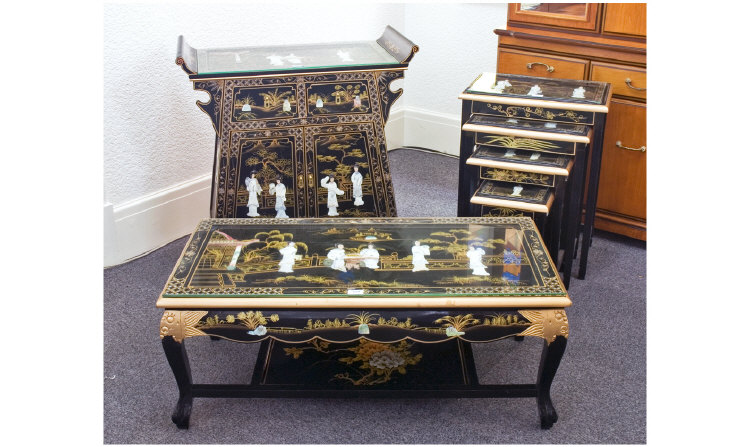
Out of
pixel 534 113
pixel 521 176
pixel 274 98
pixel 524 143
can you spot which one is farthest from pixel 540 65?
pixel 274 98

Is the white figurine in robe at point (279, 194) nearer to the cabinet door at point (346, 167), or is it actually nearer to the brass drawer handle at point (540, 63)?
the cabinet door at point (346, 167)

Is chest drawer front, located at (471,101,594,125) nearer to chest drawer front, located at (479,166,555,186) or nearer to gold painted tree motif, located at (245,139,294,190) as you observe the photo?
chest drawer front, located at (479,166,555,186)

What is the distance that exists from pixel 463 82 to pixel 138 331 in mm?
2471

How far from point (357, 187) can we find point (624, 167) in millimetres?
1219

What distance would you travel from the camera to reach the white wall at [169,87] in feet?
10.0

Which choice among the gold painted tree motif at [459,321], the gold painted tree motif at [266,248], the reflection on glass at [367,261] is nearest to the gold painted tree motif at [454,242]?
the reflection on glass at [367,261]

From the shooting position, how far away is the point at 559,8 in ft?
10.7

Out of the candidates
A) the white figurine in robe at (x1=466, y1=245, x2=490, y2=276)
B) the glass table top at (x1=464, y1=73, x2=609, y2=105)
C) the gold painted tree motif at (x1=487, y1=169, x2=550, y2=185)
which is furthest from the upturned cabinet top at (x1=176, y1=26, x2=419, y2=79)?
the white figurine in robe at (x1=466, y1=245, x2=490, y2=276)

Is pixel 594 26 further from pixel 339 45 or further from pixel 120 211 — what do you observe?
pixel 120 211

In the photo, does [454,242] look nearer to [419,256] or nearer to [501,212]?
[419,256]

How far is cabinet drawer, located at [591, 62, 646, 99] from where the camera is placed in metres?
3.08

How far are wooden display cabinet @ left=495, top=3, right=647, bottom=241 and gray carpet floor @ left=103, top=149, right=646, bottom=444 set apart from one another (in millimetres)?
442

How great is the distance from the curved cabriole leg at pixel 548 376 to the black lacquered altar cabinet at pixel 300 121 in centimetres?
112

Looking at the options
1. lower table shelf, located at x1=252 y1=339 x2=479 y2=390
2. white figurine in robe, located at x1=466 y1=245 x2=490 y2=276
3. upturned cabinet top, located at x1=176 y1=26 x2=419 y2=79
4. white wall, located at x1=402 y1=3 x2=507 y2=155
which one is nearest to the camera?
white figurine in robe, located at x1=466 y1=245 x2=490 y2=276
